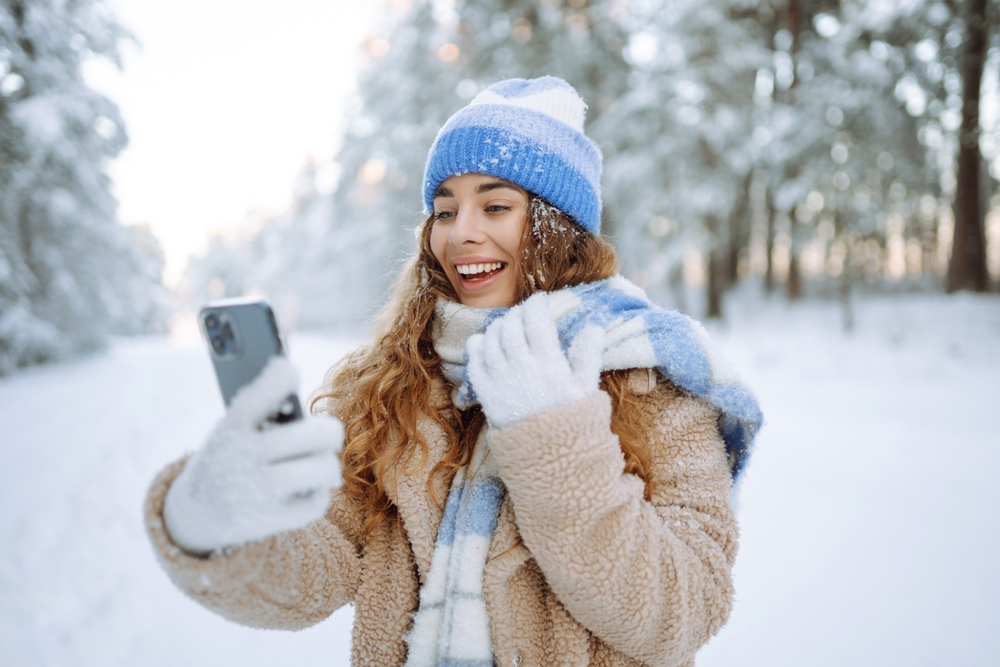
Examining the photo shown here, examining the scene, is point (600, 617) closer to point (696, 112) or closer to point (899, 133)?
point (696, 112)

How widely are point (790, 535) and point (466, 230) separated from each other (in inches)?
119

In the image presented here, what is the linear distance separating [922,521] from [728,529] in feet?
9.38

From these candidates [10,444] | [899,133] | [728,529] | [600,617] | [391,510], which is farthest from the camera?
[899,133]

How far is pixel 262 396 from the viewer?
857 mm

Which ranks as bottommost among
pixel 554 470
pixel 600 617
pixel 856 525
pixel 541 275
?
pixel 856 525

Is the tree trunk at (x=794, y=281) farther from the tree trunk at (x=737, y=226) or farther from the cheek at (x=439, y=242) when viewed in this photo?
the cheek at (x=439, y=242)

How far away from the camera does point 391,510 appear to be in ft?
4.78

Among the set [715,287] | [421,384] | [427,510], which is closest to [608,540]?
[427,510]

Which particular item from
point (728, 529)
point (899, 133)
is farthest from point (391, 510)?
point (899, 133)

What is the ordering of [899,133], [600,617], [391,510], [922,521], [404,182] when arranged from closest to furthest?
1. [600,617]
2. [391,510]
3. [922,521]
4. [899,133]
5. [404,182]

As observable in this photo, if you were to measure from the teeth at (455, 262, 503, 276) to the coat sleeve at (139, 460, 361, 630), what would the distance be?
739 millimetres

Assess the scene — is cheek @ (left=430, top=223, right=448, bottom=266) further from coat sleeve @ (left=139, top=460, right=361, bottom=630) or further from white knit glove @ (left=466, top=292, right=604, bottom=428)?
coat sleeve @ (left=139, top=460, right=361, bottom=630)

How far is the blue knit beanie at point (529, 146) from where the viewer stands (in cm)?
153

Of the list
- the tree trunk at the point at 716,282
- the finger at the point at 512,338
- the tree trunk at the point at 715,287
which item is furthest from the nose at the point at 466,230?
the tree trunk at the point at 715,287
